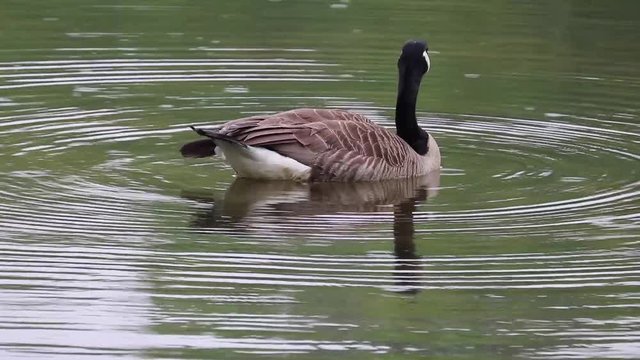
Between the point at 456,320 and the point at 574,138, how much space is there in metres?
6.38

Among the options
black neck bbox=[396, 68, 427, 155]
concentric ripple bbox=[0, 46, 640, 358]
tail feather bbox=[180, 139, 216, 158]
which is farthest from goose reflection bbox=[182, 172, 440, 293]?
black neck bbox=[396, 68, 427, 155]

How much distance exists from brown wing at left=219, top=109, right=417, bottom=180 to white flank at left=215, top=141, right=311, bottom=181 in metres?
0.07

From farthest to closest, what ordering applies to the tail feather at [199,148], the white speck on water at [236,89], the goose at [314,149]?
1. the white speck on water at [236,89]
2. the tail feather at [199,148]
3. the goose at [314,149]

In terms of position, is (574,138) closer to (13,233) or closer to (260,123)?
(260,123)

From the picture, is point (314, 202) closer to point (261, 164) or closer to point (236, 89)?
point (261, 164)

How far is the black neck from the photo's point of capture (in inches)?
576

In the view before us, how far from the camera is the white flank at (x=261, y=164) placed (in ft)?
43.9

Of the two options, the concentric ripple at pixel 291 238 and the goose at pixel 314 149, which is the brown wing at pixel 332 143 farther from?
the concentric ripple at pixel 291 238

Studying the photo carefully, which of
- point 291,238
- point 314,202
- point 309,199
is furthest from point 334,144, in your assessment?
point 291,238

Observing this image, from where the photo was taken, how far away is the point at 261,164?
13.5m

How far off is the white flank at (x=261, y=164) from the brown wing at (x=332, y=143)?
0.22 ft

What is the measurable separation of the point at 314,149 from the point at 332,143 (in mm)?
193

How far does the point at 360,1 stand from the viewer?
23.7 meters

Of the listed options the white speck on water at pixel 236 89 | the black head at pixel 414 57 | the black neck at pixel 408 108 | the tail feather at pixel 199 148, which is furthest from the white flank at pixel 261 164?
the white speck on water at pixel 236 89
